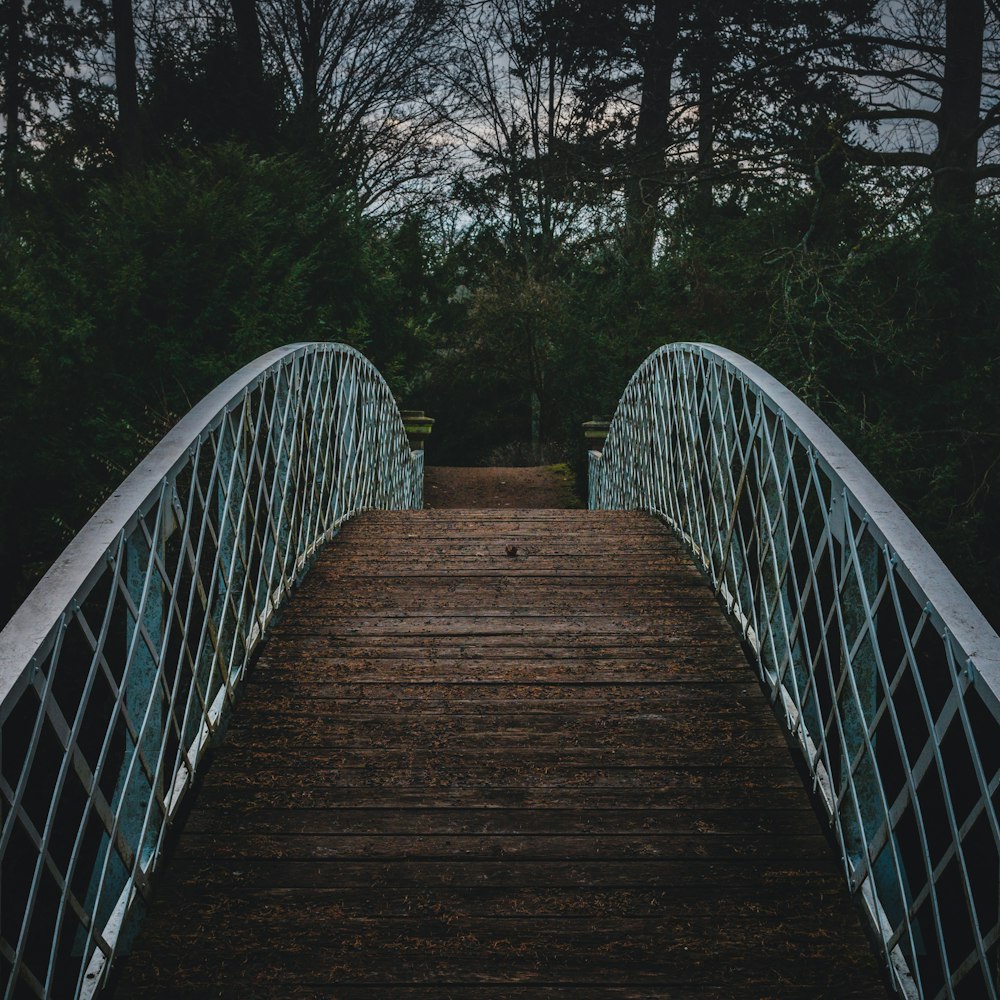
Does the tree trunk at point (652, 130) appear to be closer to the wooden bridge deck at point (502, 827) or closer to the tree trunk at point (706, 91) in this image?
the tree trunk at point (706, 91)

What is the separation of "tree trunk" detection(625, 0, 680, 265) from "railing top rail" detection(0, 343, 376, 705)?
22.1ft

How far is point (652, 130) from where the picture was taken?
383 inches

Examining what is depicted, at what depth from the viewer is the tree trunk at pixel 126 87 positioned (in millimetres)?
11603

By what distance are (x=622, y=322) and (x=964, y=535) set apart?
5202 millimetres

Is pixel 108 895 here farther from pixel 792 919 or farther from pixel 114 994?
pixel 792 919

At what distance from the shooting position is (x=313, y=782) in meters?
2.75

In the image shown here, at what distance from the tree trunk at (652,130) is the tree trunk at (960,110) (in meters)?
2.50

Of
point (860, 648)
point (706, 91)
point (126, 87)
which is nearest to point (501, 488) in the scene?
point (706, 91)

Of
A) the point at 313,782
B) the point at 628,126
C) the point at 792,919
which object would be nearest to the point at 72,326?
the point at 628,126

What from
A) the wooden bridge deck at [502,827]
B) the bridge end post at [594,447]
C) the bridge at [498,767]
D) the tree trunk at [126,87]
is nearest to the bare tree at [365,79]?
the tree trunk at [126,87]

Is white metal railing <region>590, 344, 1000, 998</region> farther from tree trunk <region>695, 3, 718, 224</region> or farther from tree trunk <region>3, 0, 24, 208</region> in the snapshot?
tree trunk <region>3, 0, 24, 208</region>

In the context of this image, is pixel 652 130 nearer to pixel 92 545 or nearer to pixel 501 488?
pixel 501 488

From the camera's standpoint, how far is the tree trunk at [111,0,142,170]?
38.1ft

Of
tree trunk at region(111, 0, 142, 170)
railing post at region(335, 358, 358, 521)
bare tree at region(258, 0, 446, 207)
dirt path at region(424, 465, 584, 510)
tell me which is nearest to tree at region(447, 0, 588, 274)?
bare tree at region(258, 0, 446, 207)
